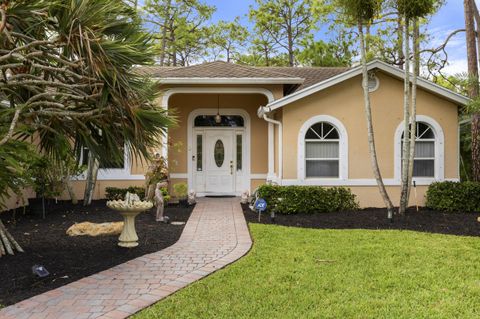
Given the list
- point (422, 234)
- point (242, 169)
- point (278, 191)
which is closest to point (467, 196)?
point (422, 234)

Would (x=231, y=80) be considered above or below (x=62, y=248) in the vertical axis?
above

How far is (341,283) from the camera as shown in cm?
550

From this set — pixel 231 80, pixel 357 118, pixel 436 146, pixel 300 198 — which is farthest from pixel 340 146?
pixel 231 80

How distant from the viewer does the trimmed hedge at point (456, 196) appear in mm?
11469

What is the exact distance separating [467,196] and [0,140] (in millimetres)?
11191

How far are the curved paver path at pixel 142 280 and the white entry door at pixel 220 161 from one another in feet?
19.9

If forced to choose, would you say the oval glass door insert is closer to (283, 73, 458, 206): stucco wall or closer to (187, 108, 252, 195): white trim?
(187, 108, 252, 195): white trim

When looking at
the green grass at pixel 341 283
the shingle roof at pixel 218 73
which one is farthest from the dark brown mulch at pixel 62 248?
the shingle roof at pixel 218 73

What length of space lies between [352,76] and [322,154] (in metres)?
2.46

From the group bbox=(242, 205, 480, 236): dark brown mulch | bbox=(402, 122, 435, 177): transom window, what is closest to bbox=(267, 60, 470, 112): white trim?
bbox=(402, 122, 435, 177): transom window

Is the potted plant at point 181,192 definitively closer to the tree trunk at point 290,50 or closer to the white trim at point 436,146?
the white trim at point 436,146

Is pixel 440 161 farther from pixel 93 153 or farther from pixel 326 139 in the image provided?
pixel 93 153

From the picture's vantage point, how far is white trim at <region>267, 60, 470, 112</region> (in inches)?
479

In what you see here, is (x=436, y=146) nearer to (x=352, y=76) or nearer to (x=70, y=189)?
(x=352, y=76)
